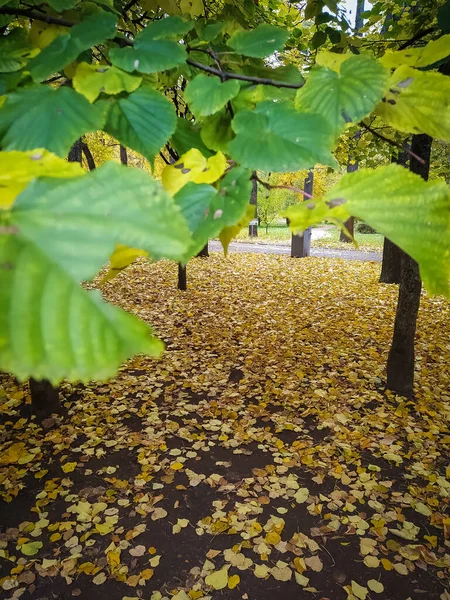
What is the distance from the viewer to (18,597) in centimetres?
278

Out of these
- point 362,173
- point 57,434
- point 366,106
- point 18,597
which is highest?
point 366,106

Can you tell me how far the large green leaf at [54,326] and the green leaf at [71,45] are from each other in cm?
63

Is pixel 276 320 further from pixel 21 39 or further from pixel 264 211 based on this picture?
pixel 264 211

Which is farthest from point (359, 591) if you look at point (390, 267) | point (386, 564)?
point (390, 267)

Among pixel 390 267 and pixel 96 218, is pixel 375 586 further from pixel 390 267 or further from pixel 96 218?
pixel 390 267

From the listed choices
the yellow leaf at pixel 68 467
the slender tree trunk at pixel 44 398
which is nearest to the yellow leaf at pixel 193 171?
the yellow leaf at pixel 68 467

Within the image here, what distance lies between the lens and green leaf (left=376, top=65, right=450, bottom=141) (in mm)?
830

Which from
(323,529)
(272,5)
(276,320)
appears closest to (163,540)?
(323,529)

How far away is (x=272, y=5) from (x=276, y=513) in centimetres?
690

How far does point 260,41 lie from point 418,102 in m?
0.43

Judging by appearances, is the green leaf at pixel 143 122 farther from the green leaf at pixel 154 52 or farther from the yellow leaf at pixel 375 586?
the yellow leaf at pixel 375 586

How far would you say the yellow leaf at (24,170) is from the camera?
19.5 inches

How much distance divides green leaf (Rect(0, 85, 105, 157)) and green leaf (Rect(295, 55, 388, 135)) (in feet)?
1.45

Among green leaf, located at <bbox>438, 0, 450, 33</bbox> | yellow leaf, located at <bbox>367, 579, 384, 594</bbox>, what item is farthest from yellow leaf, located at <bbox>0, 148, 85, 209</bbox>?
yellow leaf, located at <bbox>367, 579, 384, 594</bbox>
